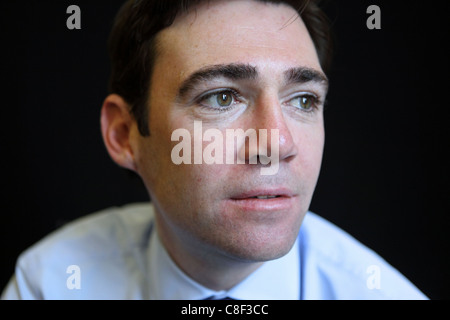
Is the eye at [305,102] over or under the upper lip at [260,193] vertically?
over

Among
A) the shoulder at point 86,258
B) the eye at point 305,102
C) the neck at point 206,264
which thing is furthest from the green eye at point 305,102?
the shoulder at point 86,258

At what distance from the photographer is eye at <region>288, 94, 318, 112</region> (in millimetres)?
1488

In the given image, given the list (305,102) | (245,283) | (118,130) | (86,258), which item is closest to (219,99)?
(305,102)

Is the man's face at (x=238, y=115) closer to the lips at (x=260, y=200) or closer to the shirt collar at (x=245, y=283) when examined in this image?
the lips at (x=260, y=200)

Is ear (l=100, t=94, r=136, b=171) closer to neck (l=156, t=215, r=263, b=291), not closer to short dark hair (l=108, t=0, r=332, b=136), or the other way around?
short dark hair (l=108, t=0, r=332, b=136)

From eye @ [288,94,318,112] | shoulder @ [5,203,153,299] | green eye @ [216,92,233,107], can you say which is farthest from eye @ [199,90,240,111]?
shoulder @ [5,203,153,299]

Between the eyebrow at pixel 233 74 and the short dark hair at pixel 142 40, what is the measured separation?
0.67 ft

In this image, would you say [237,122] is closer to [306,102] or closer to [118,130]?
[306,102]

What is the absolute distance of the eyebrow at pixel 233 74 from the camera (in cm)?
136

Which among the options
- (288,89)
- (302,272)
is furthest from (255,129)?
(302,272)

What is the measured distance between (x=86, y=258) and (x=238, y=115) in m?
0.92

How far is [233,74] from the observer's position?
54.0 inches

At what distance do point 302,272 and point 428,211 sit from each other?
2.45ft
